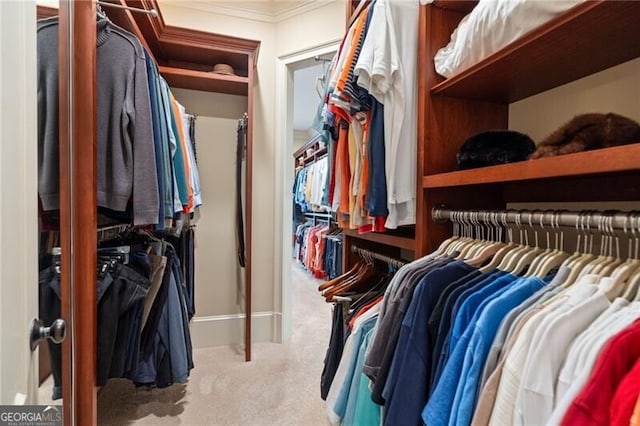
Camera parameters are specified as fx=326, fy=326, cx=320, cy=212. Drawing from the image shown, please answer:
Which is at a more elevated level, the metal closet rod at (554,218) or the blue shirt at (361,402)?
the metal closet rod at (554,218)

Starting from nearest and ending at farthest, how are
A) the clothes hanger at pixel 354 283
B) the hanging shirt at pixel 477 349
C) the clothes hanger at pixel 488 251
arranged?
1. the hanging shirt at pixel 477 349
2. the clothes hanger at pixel 488 251
3. the clothes hanger at pixel 354 283

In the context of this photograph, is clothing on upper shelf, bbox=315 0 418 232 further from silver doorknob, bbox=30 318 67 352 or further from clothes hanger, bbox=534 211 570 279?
silver doorknob, bbox=30 318 67 352

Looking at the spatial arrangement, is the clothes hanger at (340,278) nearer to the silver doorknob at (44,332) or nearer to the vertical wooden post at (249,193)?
the vertical wooden post at (249,193)

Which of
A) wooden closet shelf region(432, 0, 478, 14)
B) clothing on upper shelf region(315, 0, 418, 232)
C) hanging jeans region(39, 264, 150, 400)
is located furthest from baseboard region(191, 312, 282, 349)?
wooden closet shelf region(432, 0, 478, 14)

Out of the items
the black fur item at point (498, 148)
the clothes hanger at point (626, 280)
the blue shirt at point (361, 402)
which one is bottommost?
the blue shirt at point (361, 402)

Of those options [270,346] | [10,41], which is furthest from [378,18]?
[270,346]

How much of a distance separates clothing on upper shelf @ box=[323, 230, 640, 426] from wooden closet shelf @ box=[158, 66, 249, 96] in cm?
201

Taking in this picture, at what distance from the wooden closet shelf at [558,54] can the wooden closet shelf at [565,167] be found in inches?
12.4

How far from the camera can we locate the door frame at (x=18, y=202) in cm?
61

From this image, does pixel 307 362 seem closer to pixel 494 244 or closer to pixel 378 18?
pixel 494 244

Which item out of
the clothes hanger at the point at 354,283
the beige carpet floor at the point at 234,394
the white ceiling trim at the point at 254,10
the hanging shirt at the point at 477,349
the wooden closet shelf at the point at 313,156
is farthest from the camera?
the wooden closet shelf at the point at 313,156

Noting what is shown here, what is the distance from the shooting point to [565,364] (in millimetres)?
557

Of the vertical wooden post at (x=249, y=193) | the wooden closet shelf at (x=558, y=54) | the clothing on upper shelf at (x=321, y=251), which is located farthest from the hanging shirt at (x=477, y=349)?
the clothing on upper shelf at (x=321, y=251)

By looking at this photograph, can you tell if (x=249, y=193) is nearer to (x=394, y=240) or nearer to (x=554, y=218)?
(x=394, y=240)
